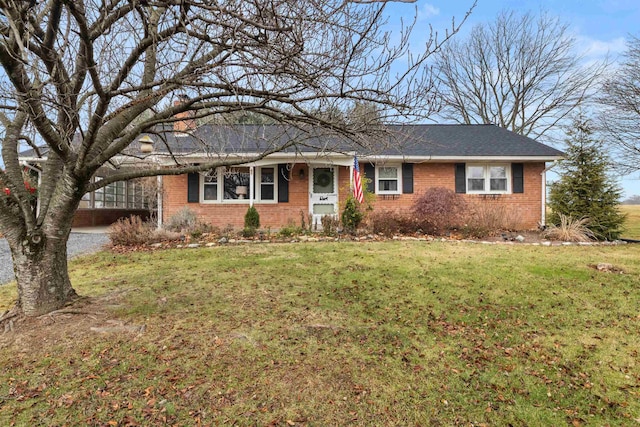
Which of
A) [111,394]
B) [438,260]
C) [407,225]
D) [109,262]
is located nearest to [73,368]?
[111,394]

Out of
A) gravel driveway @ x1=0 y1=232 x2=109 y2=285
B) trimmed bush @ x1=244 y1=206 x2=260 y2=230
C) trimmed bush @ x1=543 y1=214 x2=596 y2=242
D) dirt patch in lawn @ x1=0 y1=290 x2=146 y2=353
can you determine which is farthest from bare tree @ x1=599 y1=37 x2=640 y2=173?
gravel driveway @ x1=0 y1=232 x2=109 y2=285

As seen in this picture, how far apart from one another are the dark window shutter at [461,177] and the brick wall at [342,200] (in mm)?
185

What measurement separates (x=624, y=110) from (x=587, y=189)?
23.5 ft

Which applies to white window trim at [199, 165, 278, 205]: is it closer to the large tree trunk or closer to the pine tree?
the large tree trunk

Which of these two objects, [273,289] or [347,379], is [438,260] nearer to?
[273,289]

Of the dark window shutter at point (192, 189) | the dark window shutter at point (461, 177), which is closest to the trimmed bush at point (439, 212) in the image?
the dark window shutter at point (461, 177)

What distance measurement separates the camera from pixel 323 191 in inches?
488

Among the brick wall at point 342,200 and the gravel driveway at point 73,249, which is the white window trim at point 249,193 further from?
the gravel driveway at point 73,249

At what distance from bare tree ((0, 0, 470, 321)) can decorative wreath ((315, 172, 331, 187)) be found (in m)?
8.56

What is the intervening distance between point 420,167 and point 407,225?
3240 mm

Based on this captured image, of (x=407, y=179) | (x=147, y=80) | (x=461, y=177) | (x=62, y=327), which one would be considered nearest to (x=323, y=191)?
(x=407, y=179)

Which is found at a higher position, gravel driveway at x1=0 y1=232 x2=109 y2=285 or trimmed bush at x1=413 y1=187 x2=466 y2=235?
trimmed bush at x1=413 y1=187 x2=466 y2=235

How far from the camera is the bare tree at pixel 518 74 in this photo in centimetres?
1992

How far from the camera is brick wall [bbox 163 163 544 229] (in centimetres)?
1204
